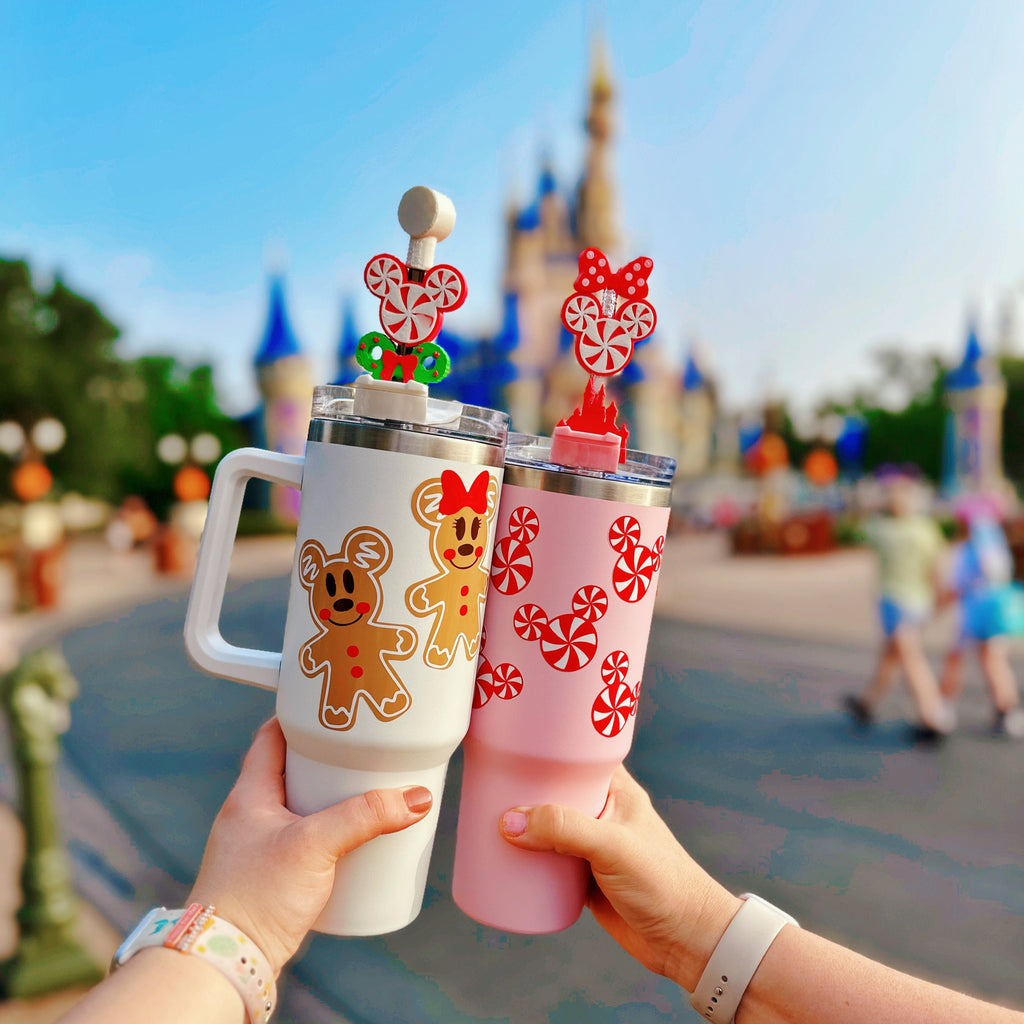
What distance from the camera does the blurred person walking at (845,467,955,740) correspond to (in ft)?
18.2

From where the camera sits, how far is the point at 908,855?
3.96 metres

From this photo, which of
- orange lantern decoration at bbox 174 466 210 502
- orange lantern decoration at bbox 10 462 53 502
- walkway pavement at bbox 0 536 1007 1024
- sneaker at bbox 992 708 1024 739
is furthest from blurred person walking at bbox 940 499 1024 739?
orange lantern decoration at bbox 174 466 210 502

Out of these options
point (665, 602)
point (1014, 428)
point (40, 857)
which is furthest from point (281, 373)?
point (1014, 428)

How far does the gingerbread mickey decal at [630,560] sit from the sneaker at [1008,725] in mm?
5665

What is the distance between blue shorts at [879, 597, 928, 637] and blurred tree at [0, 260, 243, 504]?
80.9 feet

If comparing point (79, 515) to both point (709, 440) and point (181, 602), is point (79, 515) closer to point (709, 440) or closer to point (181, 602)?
point (181, 602)

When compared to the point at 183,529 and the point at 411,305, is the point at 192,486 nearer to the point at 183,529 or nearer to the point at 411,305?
the point at 183,529

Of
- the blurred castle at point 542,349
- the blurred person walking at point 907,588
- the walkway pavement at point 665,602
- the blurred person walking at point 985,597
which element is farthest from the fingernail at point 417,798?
the blurred castle at point 542,349

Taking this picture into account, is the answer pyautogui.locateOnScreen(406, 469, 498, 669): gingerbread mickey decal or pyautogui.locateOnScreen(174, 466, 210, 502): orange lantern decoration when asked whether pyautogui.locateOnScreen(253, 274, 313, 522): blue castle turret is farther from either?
pyautogui.locateOnScreen(406, 469, 498, 669): gingerbread mickey decal

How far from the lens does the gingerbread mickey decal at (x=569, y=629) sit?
106 cm

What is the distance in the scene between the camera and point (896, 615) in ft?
18.4

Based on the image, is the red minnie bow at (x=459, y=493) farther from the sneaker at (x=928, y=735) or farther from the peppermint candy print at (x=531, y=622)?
the sneaker at (x=928, y=735)

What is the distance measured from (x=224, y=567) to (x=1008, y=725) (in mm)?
6057

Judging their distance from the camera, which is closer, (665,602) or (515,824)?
(515,824)
